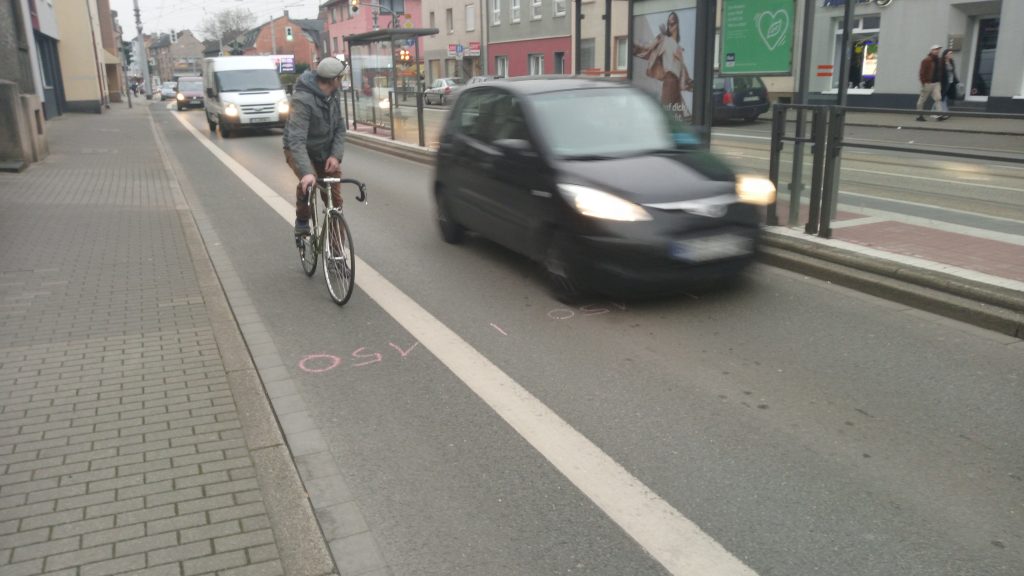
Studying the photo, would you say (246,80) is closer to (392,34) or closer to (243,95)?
(243,95)

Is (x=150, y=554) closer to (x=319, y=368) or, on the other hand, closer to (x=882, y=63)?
(x=319, y=368)

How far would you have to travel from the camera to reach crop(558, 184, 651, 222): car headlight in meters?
5.93

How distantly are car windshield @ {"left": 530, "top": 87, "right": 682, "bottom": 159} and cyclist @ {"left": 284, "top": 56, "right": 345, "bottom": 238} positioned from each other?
168cm

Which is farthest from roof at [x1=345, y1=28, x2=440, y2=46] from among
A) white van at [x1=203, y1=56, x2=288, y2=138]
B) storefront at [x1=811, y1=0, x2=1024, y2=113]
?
storefront at [x1=811, y1=0, x2=1024, y2=113]

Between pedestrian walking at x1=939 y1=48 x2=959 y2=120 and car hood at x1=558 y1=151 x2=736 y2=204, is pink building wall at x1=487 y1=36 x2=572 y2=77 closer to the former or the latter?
pedestrian walking at x1=939 y1=48 x2=959 y2=120

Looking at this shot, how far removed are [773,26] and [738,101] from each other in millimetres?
15258

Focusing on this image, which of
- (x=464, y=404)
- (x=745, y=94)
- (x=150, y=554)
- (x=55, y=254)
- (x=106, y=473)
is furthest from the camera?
(x=745, y=94)

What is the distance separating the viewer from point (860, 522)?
3.31 meters

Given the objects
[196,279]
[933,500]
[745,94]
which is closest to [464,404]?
[933,500]

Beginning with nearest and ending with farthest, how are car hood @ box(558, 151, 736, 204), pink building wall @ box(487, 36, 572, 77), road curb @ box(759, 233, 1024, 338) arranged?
road curb @ box(759, 233, 1024, 338), car hood @ box(558, 151, 736, 204), pink building wall @ box(487, 36, 572, 77)

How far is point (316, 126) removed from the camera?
680cm

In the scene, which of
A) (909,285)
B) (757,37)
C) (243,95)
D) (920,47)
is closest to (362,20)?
(243,95)

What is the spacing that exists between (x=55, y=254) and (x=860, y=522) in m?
7.68

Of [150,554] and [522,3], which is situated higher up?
[522,3]
